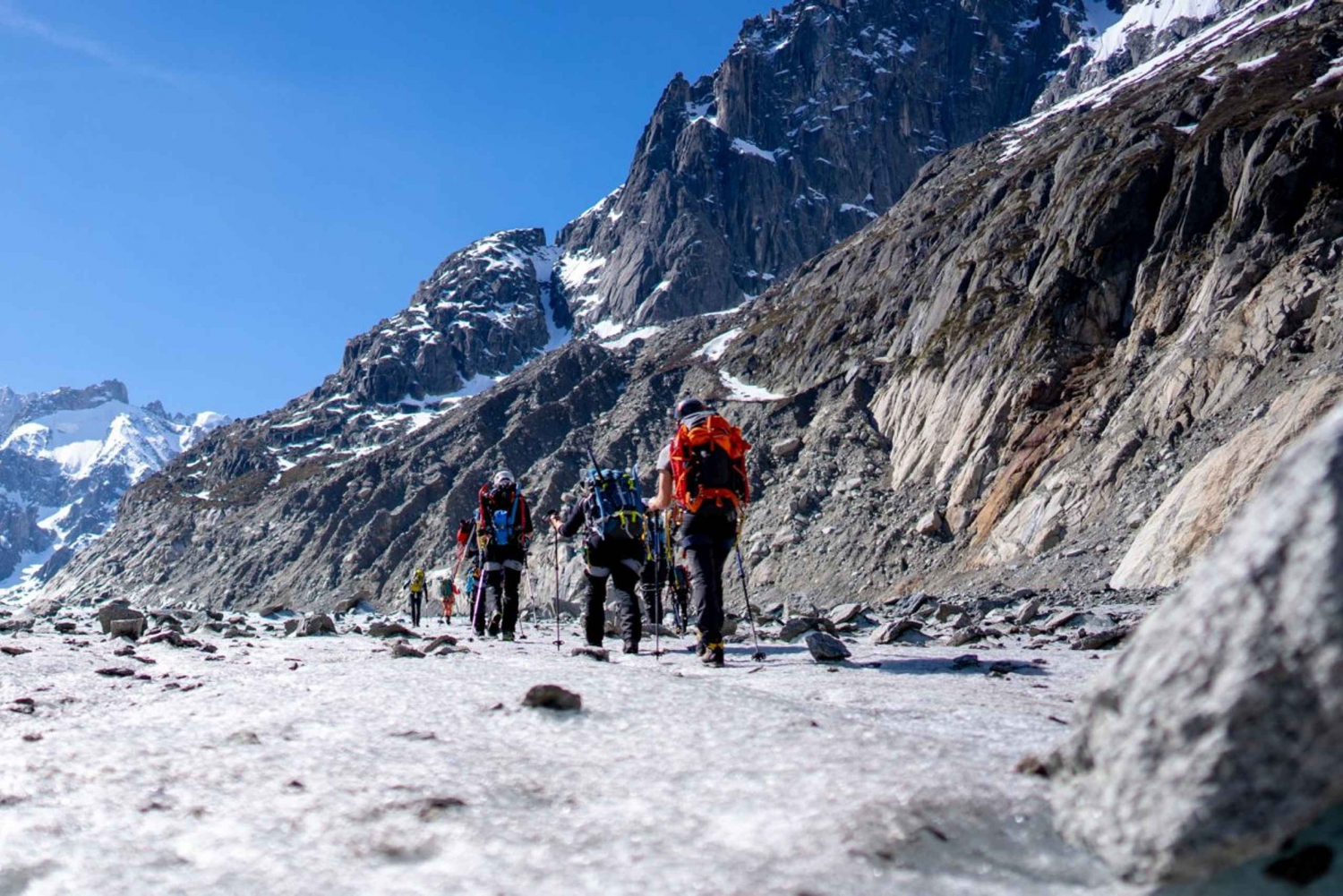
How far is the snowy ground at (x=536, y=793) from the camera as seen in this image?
2434mm

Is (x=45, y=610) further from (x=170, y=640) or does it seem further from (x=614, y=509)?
(x=614, y=509)

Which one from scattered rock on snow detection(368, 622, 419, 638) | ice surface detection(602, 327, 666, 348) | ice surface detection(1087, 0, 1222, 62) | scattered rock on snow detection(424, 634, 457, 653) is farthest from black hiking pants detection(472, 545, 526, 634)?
ice surface detection(1087, 0, 1222, 62)

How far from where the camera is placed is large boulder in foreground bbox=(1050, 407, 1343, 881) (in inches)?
76.5

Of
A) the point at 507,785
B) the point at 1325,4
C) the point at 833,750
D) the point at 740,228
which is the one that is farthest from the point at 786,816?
the point at 740,228

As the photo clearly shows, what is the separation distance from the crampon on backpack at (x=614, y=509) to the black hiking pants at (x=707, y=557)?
6.20 ft

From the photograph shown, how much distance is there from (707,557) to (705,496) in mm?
567

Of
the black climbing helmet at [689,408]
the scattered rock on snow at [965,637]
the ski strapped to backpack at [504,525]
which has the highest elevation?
the black climbing helmet at [689,408]

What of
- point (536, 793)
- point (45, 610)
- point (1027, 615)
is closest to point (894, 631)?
point (1027, 615)

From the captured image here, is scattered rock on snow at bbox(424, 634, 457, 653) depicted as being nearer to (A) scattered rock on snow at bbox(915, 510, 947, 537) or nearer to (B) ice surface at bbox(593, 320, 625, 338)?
(A) scattered rock on snow at bbox(915, 510, 947, 537)

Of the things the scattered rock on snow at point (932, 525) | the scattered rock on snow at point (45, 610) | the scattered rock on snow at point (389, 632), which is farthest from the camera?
the scattered rock on snow at point (932, 525)

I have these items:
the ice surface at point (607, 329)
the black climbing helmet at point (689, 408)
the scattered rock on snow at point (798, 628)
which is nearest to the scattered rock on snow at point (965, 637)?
the scattered rock on snow at point (798, 628)

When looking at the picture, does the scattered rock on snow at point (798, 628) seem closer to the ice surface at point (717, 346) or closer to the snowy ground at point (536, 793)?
the snowy ground at point (536, 793)

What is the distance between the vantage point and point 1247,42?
82.8m

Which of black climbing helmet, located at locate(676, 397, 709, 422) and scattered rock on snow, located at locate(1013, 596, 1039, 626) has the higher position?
black climbing helmet, located at locate(676, 397, 709, 422)
